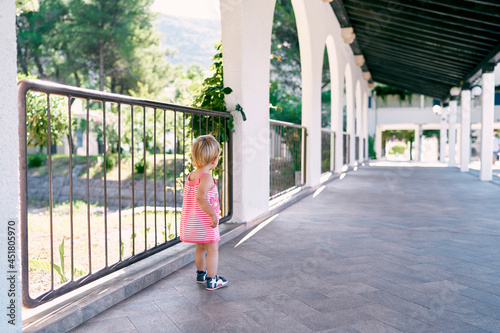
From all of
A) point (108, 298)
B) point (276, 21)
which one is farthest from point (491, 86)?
point (276, 21)

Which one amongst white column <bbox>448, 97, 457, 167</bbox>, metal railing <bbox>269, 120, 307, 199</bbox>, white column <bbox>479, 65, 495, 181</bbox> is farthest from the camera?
white column <bbox>448, 97, 457, 167</bbox>

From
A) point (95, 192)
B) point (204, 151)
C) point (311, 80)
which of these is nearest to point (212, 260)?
point (204, 151)

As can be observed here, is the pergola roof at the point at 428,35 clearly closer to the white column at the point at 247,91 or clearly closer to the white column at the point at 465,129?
the white column at the point at 465,129

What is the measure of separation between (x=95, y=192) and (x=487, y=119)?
39.1 ft

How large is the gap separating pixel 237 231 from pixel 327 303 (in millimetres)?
1592

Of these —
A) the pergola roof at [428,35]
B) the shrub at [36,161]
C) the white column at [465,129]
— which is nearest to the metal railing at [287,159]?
the pergola roof at [428,35]

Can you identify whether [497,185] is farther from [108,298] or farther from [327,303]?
[108,298]

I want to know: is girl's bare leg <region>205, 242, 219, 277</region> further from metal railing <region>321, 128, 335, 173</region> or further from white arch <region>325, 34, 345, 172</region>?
white arch <region>325, 34, 345, 172</region>

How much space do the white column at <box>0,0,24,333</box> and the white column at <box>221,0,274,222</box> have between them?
2.38m

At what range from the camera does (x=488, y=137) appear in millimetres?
8508

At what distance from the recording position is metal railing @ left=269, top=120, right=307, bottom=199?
588cm

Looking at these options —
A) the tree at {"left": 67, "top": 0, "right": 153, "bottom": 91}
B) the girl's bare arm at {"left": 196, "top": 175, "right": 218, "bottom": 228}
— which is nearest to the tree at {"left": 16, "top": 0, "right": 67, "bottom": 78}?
the tree at {"left": 67, "top": 0, "right": 153, "bottom": 91}

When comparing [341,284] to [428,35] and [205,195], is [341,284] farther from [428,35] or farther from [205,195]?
[428,35]

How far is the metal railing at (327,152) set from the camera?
374 inches
